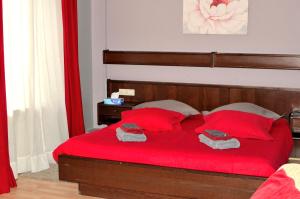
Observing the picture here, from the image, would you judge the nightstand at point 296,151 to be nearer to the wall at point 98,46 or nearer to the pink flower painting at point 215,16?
the pink flower painting at point 215,16

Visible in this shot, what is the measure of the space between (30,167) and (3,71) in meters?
1.12

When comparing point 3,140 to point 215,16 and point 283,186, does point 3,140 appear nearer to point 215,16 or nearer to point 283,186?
point 215,16

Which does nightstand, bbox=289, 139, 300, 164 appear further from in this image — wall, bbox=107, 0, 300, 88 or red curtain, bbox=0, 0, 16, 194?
red curtain, bbox=0, 0, 16, 194

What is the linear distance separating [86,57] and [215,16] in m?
1.66

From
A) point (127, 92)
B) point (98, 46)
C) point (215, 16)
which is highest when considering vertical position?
point (215, 16)

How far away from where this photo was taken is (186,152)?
354 cm

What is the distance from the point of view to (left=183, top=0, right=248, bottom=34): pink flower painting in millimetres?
4852

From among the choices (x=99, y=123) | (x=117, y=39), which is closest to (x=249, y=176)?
(x=99, y=123)

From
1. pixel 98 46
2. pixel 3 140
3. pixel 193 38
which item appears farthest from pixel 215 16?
pixel 3 140

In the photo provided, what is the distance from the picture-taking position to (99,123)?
5309mm

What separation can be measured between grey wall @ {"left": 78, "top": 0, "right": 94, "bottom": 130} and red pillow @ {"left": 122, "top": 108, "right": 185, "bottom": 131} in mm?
1086

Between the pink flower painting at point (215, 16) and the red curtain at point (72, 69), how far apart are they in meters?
1.27

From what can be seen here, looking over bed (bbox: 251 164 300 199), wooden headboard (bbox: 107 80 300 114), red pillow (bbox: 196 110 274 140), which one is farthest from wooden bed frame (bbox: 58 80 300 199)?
bed (bbox: 251 164 300 199)

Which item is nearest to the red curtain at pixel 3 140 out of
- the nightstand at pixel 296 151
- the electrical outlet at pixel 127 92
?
the electrical outlet at pixel 127 92
